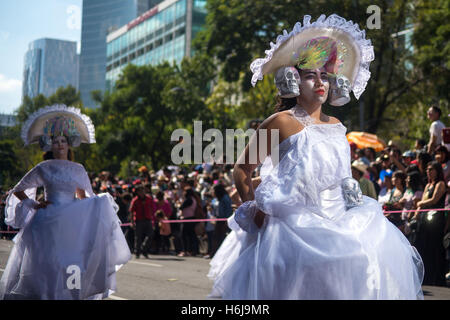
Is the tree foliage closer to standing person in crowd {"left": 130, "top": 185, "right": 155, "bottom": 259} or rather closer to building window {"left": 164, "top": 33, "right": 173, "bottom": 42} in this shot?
standing person in crowd {"left": 130, "top": 185, "right": 155, "bottom": 259}

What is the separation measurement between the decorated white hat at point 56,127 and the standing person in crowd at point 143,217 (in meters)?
7.78

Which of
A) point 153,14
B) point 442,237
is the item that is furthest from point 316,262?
point 153,14

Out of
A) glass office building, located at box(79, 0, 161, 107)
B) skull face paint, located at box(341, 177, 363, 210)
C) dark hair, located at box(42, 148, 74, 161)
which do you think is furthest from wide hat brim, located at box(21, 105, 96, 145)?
glass office building, located at box(79, 0, 161, 107)

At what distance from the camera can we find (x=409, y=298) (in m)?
3.68

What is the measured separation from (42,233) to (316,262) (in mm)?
3649

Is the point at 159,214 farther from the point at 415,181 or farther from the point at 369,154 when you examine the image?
the point at 415,181

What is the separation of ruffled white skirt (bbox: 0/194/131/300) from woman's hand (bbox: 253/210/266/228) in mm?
2874

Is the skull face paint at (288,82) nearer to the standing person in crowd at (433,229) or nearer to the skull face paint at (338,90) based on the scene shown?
the skull face paint at (338,90)

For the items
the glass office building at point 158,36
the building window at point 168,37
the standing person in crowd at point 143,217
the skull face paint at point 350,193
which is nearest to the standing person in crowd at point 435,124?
the standing person in crowd at point 143,217

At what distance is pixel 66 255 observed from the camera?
6.26m

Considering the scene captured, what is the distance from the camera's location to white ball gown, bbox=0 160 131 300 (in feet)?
20.3

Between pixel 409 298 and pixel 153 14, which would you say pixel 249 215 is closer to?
pixel 409 298

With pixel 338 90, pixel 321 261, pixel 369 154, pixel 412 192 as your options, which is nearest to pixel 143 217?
pixel 369 154

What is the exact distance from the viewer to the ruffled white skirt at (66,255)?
20.2 feet
